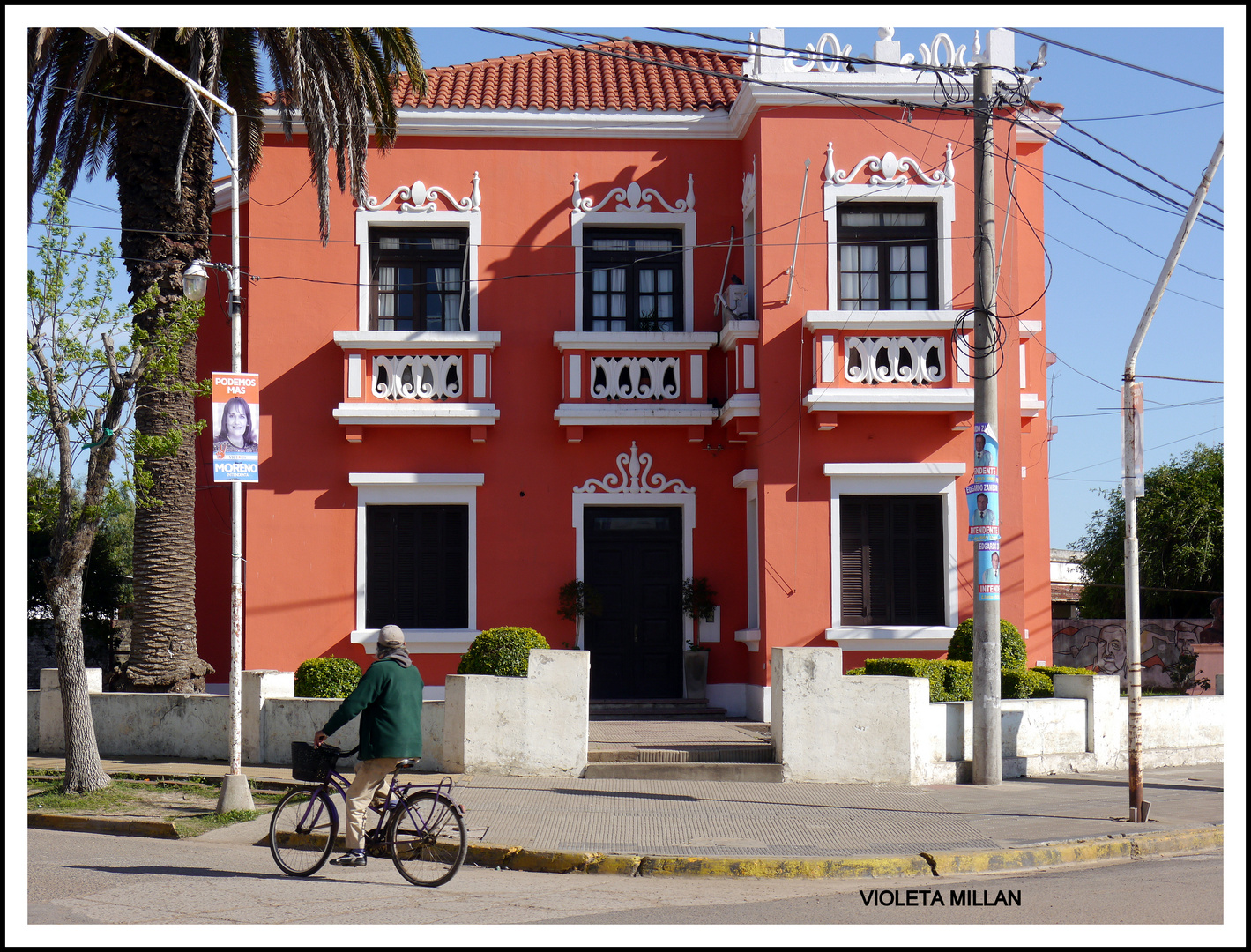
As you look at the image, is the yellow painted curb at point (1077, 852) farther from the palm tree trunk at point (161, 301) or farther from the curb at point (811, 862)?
the palm tree trunk at point (161, 301)

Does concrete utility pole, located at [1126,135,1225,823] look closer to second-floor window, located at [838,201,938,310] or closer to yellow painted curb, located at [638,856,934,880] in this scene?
yellow painted curb, located at [638,856,934,880]

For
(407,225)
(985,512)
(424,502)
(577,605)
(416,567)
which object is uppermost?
(407,225)

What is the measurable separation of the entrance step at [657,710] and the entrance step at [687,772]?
354cm

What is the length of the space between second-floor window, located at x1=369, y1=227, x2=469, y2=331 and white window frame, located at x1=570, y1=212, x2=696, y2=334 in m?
1.69

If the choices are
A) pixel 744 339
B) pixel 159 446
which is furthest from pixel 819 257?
pixel 159 446

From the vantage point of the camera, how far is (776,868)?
9.06 metres

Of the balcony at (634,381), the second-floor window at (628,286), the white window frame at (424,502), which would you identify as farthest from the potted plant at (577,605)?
the second-floor window at (628,286)

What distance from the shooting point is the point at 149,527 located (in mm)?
15406

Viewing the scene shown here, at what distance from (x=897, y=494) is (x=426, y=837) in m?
10.1

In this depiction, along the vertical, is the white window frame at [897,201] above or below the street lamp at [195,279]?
above

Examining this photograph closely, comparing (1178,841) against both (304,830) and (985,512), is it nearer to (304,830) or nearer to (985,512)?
(985,512)

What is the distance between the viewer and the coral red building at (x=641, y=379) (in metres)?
16.6

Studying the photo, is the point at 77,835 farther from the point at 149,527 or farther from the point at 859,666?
the point at 859,666

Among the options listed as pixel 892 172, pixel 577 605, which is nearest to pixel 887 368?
pixel 892 172
